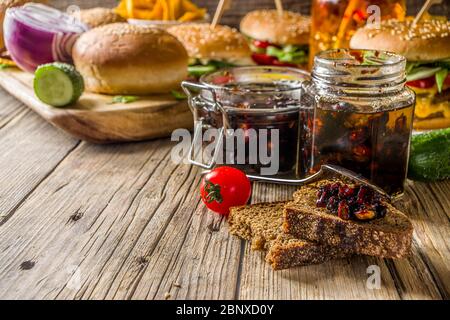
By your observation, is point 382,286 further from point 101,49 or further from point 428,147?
point 101,49

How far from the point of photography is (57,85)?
11.1ft

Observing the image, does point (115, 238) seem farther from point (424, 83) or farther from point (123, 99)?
point (424, 83)

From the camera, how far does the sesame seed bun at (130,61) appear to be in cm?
352

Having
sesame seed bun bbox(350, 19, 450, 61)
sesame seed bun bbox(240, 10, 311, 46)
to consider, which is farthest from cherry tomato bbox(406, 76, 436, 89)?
sesame seed bun bbox(240, 10, 311, 46)

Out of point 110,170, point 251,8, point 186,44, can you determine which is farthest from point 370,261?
Answer: point 251,8

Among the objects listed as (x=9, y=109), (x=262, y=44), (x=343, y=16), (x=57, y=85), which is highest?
(x=343, y=16)

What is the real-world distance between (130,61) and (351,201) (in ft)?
5.74

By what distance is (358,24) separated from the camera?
3990 mm

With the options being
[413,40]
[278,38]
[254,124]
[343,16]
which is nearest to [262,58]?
[278,38]

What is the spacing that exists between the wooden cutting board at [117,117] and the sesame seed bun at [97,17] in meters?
0.82

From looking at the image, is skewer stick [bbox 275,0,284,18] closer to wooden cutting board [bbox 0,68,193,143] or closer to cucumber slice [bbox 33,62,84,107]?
wooden cutting board [bbox 0,68,193,143]

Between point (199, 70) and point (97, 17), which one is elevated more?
point (97, 17)

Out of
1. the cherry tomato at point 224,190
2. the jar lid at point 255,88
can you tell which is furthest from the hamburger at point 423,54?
the cherry tomato at point 224,190

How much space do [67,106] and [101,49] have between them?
1.24 feet
